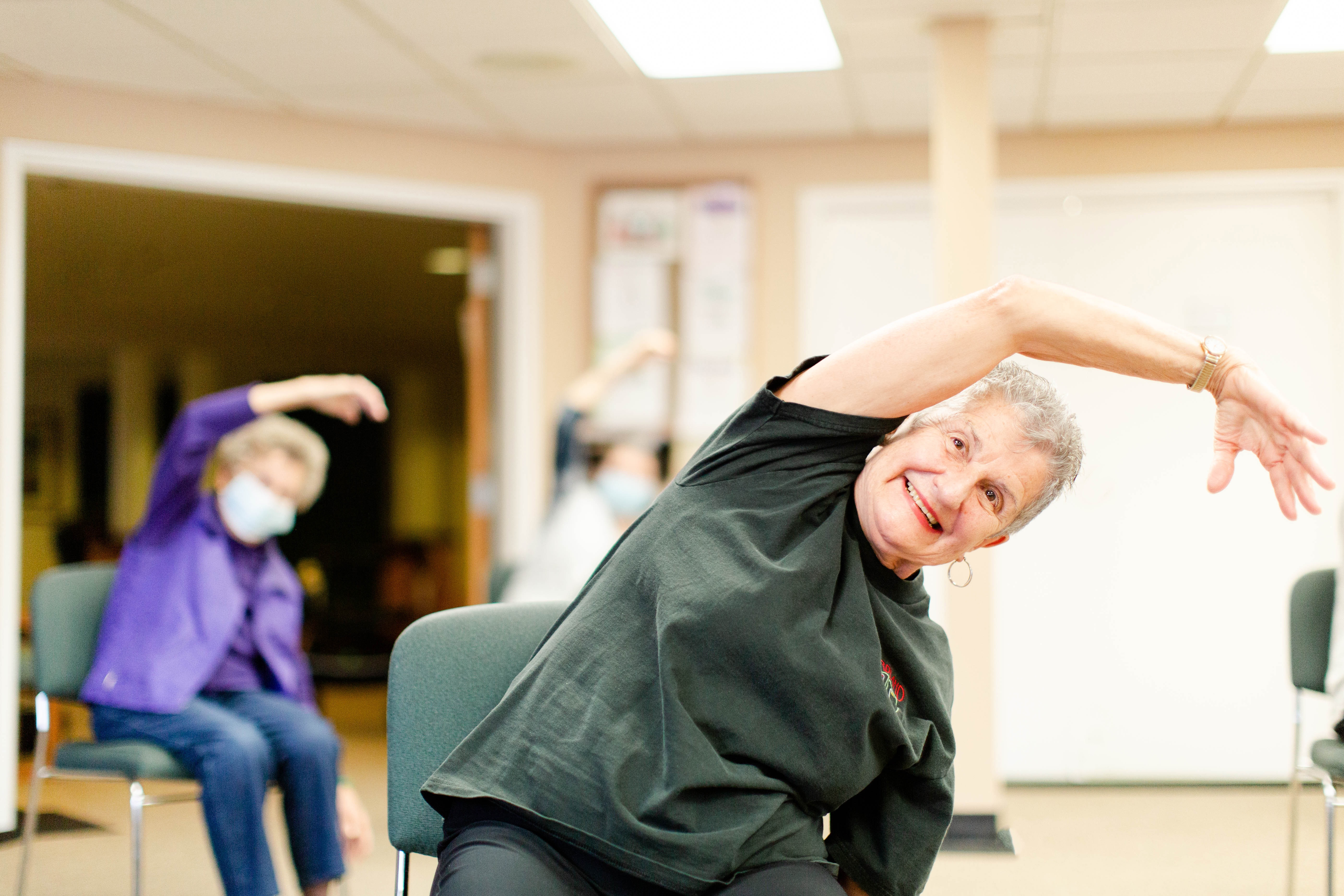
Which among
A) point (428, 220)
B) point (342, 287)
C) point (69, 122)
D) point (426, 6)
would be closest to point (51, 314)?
point (342, 287)

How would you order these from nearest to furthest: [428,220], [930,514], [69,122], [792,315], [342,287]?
[930,514] < [69,122] < [792,315] < [428,220] < [342,287]

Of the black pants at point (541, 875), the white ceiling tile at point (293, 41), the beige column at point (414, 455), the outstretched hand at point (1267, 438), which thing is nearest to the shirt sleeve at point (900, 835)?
the black pants at point (541, 875)

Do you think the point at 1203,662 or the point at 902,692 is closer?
the point at 902,692

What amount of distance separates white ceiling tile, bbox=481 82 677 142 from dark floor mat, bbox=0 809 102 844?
9.37 ft

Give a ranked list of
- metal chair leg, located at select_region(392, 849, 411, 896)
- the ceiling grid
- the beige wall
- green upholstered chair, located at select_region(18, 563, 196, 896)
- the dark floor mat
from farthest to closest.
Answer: the beige wall → the dark floor mat → the ceiling grid → green upholstered chair, located at select_region(18, 563, 196, 896) → metal chair leg, located at select_region(392, 849, 411, 896)

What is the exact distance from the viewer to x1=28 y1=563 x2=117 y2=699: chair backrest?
2521 mm

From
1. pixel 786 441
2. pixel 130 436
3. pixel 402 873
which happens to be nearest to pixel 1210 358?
pixel 786 441

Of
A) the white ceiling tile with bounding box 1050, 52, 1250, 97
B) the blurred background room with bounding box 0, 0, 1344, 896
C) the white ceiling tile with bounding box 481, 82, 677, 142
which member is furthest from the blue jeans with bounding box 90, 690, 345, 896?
the white ceiling tile with bounding box 1050, 52, 1250, 97

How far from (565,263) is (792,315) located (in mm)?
1000

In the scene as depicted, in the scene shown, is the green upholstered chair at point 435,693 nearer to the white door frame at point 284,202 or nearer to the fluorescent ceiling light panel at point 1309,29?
the white door frame at point 284,202

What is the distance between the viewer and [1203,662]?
432cm

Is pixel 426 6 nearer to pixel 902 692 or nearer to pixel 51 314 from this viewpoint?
Result: pixel 902 692

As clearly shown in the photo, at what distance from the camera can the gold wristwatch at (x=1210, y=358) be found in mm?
1151

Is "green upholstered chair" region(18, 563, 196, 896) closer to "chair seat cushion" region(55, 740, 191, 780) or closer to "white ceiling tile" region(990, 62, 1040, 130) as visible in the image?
"chair seat cushion" region(55, 740, 191, 780)
